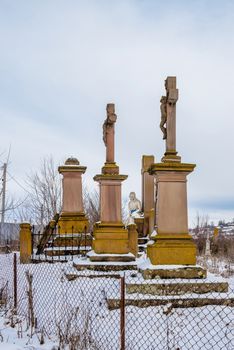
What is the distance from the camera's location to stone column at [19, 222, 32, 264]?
13274 millimetres

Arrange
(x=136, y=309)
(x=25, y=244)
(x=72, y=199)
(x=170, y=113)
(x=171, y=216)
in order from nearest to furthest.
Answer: (x=136, y=309), (x=171, y=216), (x=170, y=113), (x=25, y=244), (x=72, y=199)

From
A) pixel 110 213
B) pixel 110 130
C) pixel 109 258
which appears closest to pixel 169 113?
pixel 110 130

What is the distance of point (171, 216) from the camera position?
889 cm

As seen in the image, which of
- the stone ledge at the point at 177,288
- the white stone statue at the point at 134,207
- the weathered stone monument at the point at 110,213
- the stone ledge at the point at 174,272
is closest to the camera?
the stone ledge at the point at 177,288

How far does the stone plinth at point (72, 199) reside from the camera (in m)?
14.3

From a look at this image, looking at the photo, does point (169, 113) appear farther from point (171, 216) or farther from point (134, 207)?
point (134, 207)

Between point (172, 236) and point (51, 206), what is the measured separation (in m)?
20.0

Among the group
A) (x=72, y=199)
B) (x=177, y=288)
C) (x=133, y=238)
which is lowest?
(x=177, y=288)

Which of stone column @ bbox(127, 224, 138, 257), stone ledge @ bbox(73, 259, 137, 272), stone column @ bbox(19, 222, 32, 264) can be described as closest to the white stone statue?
stone column @ bbox(127, 224, 138, 257)

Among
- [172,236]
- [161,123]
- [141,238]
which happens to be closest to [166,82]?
[161,123]

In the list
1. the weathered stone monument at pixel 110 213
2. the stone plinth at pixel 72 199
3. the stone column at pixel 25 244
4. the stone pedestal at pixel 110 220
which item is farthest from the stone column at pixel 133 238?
the stone column at pixel 25 244

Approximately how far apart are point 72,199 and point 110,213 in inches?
120

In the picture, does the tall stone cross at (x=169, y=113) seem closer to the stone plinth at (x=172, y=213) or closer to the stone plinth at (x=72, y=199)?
the stone plinth at (x=172, y=213)

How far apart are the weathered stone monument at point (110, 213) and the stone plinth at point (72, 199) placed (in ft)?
8.48
